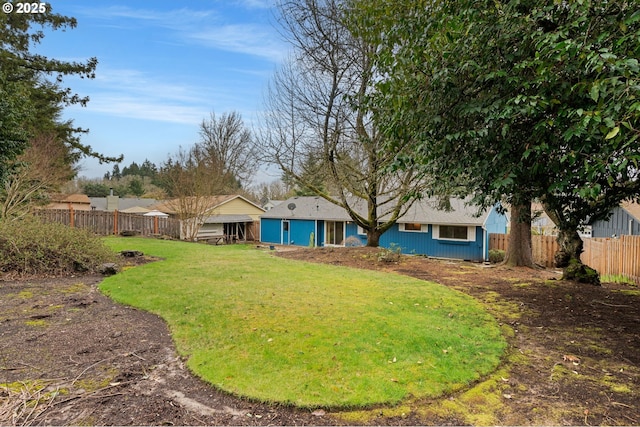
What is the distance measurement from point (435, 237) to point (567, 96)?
17.7 metres

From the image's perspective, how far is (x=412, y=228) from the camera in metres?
21.3

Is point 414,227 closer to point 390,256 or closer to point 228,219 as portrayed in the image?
point 390,256

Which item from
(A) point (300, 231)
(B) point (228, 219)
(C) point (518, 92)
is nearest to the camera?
(C) point (518, 92)

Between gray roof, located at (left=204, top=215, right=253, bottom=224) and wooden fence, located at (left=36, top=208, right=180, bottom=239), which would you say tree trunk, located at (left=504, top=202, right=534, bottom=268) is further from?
gray roof, located at (left=204, top=215, right=253, bottom=224)

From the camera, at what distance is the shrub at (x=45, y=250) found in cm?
745

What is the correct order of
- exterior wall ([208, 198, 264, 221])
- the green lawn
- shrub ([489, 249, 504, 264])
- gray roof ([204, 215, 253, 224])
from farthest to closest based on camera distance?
1. exterior wall ([208, 198, 264, 221])
2. gray roof ([204, 215, 253, 224])
3. shrub ([489, 249, 504, 264])
4. the green lawn

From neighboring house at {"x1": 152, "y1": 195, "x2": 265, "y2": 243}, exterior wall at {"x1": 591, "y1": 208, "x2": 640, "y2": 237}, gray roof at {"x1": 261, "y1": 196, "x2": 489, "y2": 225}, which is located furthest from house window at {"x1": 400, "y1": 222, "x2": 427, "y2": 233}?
neighboring house at {"x1": 152, "y1": 195, "x2": 265, "y2": 243}

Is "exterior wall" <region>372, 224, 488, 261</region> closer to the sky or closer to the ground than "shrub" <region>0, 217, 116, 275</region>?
closer to the ground

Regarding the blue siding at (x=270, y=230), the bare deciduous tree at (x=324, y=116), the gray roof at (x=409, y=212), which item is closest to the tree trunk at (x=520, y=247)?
the bare deciduous tree at (x=324, y=116)

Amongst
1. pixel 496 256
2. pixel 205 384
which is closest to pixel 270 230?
pixel 496 256

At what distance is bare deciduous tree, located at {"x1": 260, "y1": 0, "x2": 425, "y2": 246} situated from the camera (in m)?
10.9

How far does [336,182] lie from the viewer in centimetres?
1207

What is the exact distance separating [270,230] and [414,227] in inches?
468

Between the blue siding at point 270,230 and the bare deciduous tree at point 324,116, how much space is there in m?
14.4
